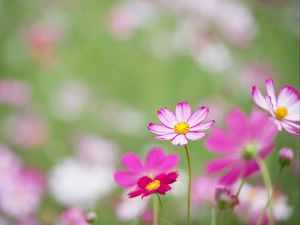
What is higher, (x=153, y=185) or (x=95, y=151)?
(x=95, y=151)

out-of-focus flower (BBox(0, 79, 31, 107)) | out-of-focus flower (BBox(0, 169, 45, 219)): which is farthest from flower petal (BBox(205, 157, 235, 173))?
out-of-focus flower (BBox(0, 79, 31, 107))

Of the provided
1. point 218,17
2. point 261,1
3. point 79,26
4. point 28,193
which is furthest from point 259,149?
point 79,26

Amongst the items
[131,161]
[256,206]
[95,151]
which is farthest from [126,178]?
[95,151]

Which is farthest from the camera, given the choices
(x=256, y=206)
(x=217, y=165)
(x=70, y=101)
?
(x=70, y=101)

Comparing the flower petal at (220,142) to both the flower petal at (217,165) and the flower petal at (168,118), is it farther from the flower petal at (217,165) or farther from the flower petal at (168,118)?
the flower petal at (168,118)

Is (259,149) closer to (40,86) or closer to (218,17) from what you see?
(218,17)

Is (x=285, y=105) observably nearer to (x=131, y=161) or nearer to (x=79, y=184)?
(x=131, y=161)

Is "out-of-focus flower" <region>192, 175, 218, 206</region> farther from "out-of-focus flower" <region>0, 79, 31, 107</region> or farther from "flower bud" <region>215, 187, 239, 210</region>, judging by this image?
"out-of-focus flower" <region>0, 79, 31, 107</region>
